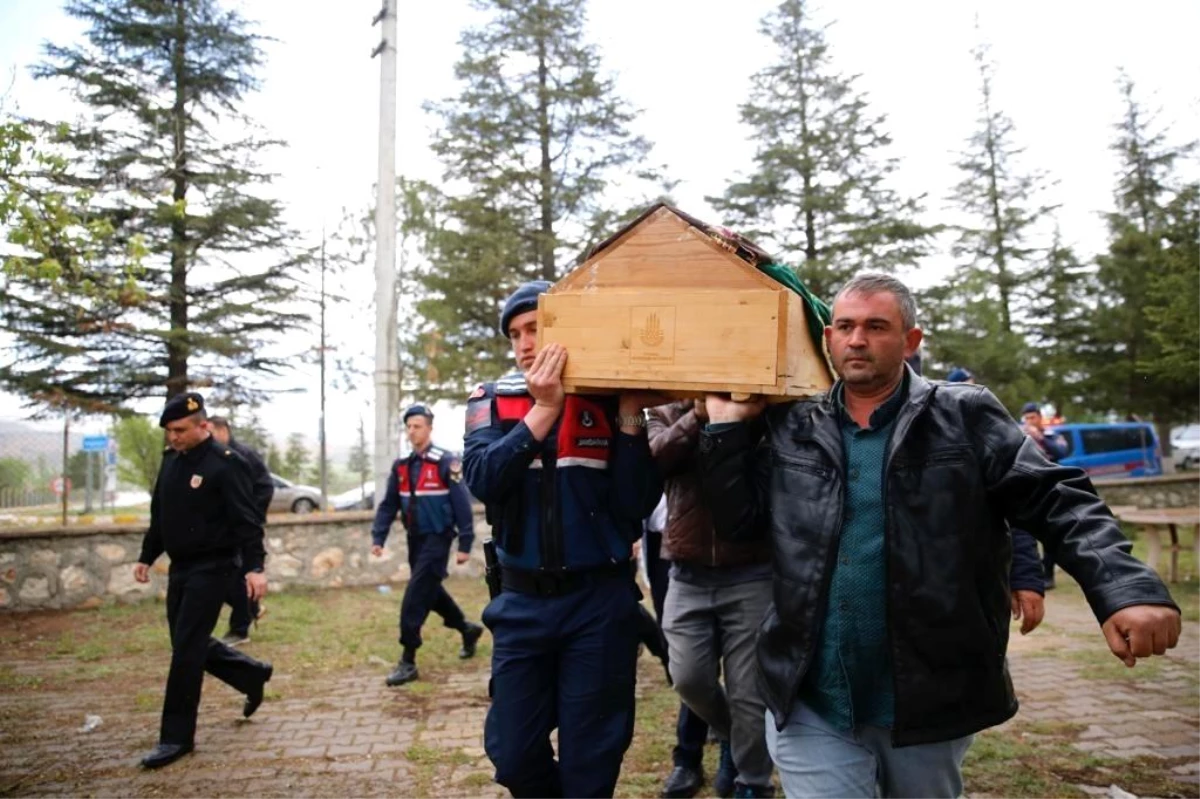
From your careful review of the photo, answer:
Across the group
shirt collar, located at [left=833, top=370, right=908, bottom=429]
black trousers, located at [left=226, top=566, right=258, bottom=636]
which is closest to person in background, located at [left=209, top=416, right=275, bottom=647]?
black trousers, located at [left=226, top=566, right=258, bottom=636]

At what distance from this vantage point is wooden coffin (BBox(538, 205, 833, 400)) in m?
2.28

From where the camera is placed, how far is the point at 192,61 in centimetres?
1631

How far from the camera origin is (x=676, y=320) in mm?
2387

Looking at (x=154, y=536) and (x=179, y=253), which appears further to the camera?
(x=179, y=253)

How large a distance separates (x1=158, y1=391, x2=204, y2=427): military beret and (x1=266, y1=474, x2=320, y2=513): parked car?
59.3ft

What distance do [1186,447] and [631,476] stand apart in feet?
113

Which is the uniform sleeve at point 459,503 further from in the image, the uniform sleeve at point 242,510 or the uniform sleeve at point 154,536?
the uniform sleeve at point 154,536

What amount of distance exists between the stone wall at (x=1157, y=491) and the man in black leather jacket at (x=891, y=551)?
12.8m

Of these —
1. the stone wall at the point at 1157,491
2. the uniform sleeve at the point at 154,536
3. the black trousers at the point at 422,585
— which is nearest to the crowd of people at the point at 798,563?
the uniform sleeve at the point at 154,536

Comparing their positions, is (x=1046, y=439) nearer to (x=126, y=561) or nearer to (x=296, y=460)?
(x=126, y=561)

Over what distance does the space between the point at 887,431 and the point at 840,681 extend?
699 millimetres

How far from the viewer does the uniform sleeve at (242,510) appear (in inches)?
187

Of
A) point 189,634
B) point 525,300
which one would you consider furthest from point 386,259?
point 525,300

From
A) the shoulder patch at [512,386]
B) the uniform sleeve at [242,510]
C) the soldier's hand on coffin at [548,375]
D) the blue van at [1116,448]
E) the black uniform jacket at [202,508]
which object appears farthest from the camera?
the blue van at [1116,448]
